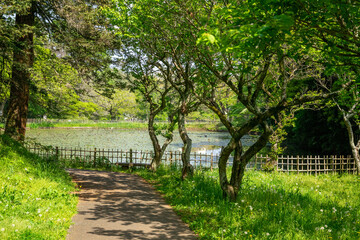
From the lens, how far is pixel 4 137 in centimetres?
1055

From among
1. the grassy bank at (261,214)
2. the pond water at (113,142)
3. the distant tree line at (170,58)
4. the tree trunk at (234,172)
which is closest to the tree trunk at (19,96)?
the distant tree line at (170,58)

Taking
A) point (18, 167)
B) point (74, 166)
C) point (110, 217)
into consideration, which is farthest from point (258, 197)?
point (74, 166)

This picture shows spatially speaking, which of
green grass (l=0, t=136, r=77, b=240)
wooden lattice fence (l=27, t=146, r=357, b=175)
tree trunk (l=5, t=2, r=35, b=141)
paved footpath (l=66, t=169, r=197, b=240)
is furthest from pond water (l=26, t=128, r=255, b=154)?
green grass (l=0, t=136, r=77, b=240)

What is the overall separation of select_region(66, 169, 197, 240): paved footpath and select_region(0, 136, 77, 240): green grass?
38 cm

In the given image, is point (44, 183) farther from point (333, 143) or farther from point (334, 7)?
point (333, 143)

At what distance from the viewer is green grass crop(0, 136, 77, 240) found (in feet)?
18.3

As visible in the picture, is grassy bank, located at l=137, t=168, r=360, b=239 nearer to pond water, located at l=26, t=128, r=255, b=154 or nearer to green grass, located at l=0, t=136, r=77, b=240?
green grass, located at l=0, t=136, r=77, b=240

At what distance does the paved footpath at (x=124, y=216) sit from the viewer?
19.8 feet

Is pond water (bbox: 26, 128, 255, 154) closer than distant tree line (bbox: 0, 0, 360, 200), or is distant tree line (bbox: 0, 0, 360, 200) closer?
distant tree line (bbox: 0, 0, 360, 200)

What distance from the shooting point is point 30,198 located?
736cm

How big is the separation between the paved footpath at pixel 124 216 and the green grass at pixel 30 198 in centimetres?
38

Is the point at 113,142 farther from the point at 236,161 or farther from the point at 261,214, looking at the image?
the point at 261,214

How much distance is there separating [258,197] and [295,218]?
1683 mm

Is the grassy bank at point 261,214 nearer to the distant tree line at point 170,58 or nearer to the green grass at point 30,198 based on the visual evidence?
the distant tree line at point 170,58
